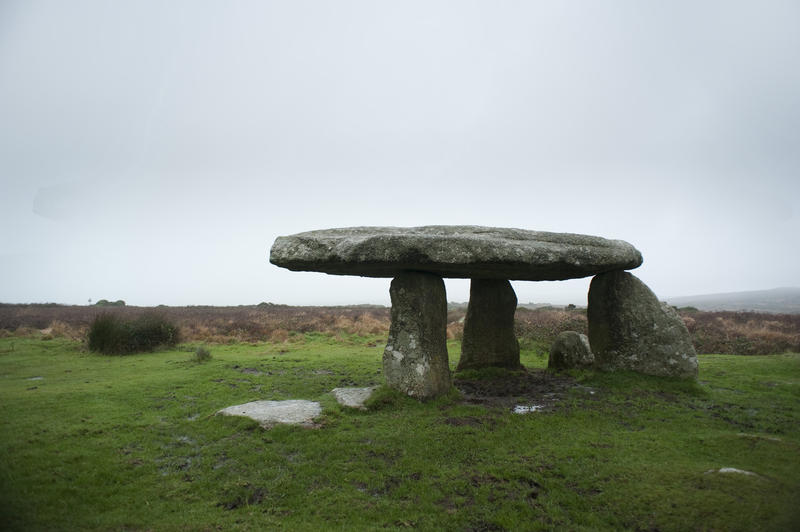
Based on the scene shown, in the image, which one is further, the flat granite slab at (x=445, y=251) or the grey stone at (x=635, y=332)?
the grey stone at (x=635, y=332)

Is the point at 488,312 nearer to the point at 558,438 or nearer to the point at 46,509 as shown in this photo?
the point at 558,438

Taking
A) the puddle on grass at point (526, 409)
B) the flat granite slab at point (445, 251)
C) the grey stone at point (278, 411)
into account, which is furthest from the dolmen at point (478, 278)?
the grey stone at point (278, 411)

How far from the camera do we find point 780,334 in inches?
636

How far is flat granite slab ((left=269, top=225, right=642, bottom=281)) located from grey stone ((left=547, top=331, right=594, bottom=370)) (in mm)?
2491

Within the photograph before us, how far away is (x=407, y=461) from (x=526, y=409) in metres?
2.88

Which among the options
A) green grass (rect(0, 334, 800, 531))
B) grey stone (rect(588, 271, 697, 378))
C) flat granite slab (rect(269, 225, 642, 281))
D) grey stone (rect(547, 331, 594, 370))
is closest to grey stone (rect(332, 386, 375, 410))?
green grass (rect(0, 334, 800, 531))

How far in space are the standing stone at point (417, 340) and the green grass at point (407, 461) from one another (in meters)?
0.38

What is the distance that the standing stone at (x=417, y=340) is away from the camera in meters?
7.48

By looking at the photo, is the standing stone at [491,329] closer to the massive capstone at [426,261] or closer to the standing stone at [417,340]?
the massive capstone at [426,261]

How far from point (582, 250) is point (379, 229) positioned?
3912 millimetres

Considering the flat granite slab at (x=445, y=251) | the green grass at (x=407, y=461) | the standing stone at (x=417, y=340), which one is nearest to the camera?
the green grass at (x=407, y=461)

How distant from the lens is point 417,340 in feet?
25.0

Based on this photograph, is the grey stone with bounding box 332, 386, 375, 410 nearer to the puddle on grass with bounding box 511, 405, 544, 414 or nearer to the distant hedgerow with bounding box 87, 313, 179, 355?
the puddle on grass with bounding box 511, 405, 544, 414

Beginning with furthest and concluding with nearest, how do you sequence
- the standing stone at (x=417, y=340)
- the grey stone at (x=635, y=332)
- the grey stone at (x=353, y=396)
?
the grey stone at (x=635, y=332), the standing stone at (x=417, y=340), the grey stone at (x=353, y=396)
